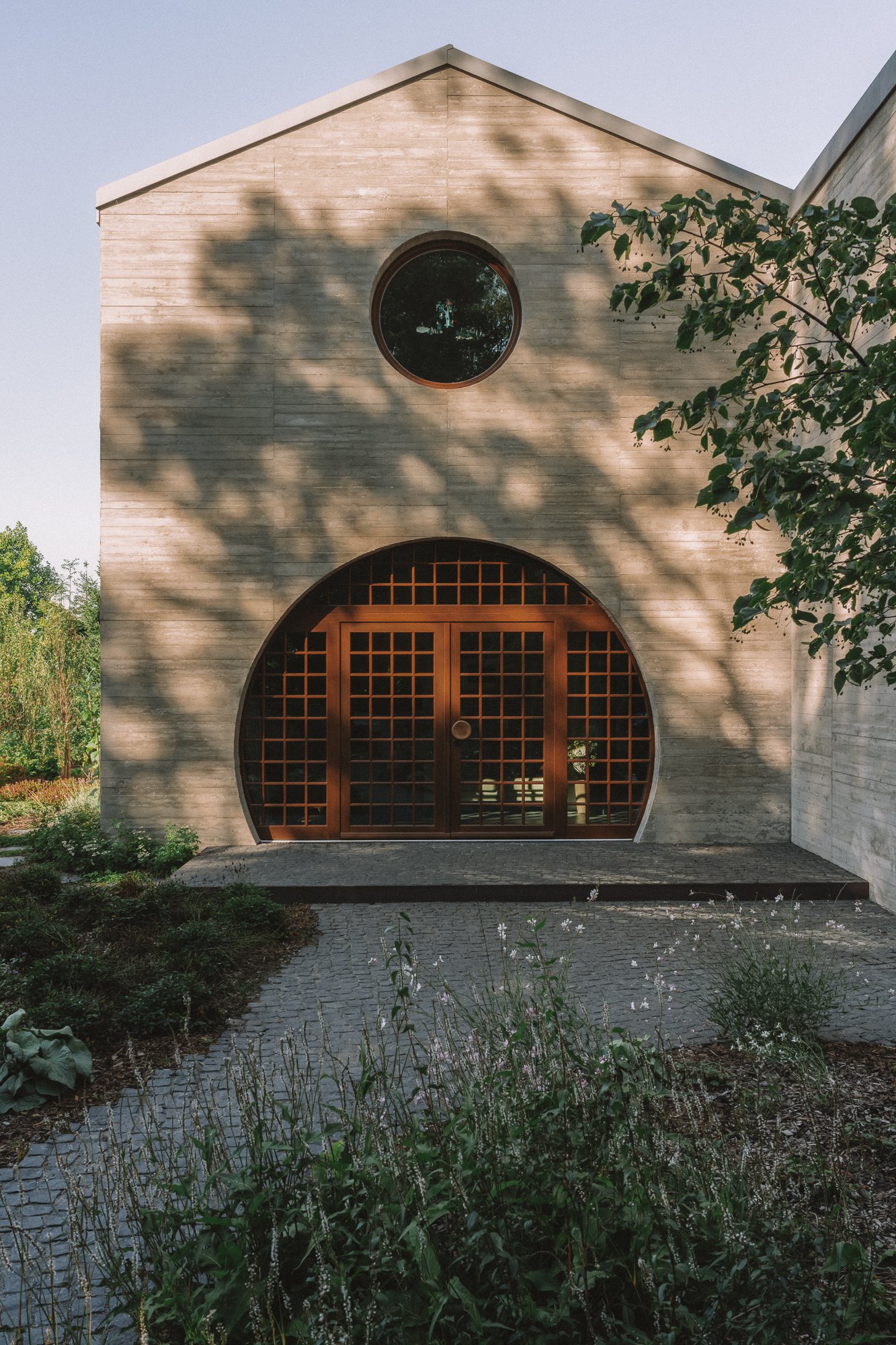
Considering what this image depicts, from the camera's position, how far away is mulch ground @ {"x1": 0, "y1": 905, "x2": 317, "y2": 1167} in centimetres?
420

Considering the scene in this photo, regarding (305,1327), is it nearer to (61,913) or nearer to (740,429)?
(740,429)

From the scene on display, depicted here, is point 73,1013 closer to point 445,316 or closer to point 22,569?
point 445,316

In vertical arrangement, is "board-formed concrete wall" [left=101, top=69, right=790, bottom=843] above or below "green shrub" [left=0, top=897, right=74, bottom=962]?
above

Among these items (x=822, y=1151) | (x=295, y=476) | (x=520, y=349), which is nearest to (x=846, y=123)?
(x=520, y=349)

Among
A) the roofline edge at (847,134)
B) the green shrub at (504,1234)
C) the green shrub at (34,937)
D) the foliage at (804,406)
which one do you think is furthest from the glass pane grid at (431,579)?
the green shrub at (504,1234)

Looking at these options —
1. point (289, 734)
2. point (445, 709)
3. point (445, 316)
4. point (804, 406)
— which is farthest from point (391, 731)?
point (804, 406)

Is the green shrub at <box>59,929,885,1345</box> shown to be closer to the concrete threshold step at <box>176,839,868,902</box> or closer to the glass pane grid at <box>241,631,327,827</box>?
the concrete threshold step at <box>176,839,868,902</box>

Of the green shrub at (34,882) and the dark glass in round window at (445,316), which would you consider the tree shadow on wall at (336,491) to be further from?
the green shrub at (34,882)

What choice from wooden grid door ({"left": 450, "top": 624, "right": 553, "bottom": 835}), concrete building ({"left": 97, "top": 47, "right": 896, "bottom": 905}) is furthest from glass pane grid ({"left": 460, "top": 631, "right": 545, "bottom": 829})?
concrete building ({"left": 97, "top": 47, "right": 896, "bottom": 905})

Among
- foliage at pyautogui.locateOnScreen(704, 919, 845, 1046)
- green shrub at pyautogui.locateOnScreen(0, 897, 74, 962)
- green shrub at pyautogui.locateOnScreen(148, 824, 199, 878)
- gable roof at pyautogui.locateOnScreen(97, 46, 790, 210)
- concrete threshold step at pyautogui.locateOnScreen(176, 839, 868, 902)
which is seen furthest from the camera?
gable roof at pyautogui.locateOnScreen(97, 46, 790, 210)

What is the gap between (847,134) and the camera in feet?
29.4

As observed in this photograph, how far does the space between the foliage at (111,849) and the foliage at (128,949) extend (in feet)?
1.94

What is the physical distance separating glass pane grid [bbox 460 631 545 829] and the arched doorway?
0.02 m

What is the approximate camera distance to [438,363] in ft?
36.0
